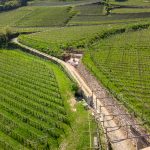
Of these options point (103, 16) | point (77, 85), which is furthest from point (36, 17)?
point (77, 85)

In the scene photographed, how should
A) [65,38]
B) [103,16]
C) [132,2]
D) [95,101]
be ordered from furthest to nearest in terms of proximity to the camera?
[132,2] < [103,16] < [65,38] < [95,101]

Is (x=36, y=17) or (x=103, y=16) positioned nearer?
(x=103, y=16)

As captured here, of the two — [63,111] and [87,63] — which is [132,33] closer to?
[87,63]

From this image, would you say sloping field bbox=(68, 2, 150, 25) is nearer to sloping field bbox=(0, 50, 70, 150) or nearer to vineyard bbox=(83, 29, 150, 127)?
vineyard bbox=(83, 29, 150, 127)

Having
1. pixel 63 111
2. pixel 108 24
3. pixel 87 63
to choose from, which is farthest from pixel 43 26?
pixel 63 111

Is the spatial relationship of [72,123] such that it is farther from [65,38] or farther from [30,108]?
[65,38]

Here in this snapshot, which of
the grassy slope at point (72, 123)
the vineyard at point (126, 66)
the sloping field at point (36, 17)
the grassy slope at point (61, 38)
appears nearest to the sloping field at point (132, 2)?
the sloping field at point (36, 17)

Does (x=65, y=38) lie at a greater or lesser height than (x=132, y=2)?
lesser
